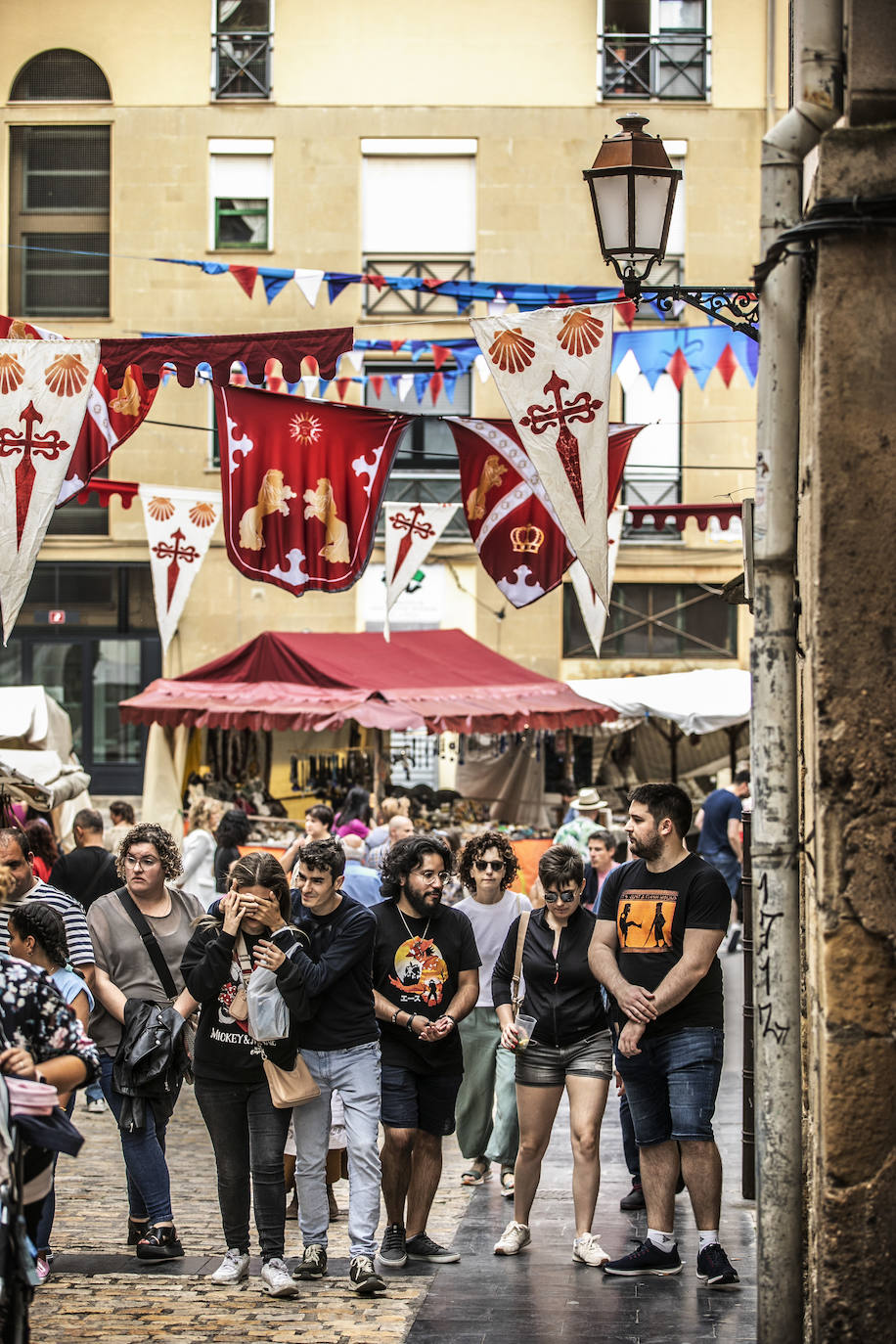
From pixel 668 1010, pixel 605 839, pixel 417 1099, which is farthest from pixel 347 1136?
pixel 605 839

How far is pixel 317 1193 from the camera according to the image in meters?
7.15

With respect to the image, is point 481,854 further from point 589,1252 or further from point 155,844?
point 589,1252

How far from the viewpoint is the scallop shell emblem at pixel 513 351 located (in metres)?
8.31

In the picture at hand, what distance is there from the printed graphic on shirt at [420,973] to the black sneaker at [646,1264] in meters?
1.32

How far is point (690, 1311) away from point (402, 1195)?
58.5 inches

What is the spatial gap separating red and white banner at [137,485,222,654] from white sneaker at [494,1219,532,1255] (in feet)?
33.3

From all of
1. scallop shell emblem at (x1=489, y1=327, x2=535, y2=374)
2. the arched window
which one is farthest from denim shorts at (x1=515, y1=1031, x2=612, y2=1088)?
the arched window

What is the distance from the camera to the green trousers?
352 inches

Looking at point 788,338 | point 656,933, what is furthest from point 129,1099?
point 788,338

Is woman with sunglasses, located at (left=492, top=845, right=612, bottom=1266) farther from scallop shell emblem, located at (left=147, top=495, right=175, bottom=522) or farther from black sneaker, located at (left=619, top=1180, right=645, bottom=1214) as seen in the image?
scallop shell emblem, located at (left=147, top=495, right=175, bottom=522)

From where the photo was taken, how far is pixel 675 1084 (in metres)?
6.99

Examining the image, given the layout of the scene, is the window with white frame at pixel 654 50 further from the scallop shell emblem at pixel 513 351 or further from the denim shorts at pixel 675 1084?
the denim shorts at pixel 675 1084

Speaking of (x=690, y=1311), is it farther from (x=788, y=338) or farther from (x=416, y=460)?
(x=416, y=460)

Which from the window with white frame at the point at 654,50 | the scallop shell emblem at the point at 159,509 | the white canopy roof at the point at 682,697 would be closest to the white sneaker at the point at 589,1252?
the scallop shell emblem at the point at 159,509
